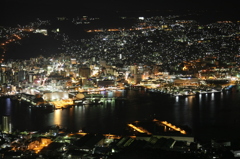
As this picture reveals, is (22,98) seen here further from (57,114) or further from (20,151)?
(20,151)

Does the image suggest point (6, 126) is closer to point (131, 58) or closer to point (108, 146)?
point (108, 146)

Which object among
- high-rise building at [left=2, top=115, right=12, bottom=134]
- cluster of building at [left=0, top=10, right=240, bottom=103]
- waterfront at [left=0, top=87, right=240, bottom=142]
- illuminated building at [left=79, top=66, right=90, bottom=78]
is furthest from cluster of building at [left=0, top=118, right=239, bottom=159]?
illuminated building at [left=79, top=66, right=90, bottom=78]

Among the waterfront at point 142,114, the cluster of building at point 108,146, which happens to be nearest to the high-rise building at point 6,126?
the waterfront at point 142,114

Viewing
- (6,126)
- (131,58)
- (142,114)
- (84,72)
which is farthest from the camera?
(131,58)

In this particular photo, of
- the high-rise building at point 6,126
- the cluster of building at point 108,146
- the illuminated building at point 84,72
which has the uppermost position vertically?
the illuminated building at point 84,72

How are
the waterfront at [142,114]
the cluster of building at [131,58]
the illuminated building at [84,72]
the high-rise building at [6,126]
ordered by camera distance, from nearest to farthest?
1. the high-rise building at [6,126]
2. the waterfront at [142,114]
3. the cluster of building at [131,58]
4. the illuminated building at [84,72]

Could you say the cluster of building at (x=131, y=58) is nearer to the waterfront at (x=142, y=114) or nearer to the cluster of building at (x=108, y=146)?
the waterfront at (x=142, y=114)

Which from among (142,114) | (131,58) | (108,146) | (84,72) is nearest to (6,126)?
(108,146)

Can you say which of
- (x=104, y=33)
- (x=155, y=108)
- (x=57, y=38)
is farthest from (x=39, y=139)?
(x=104, y=33)

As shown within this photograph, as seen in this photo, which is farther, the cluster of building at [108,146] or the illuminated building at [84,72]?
the illuminated building at [84,72]
